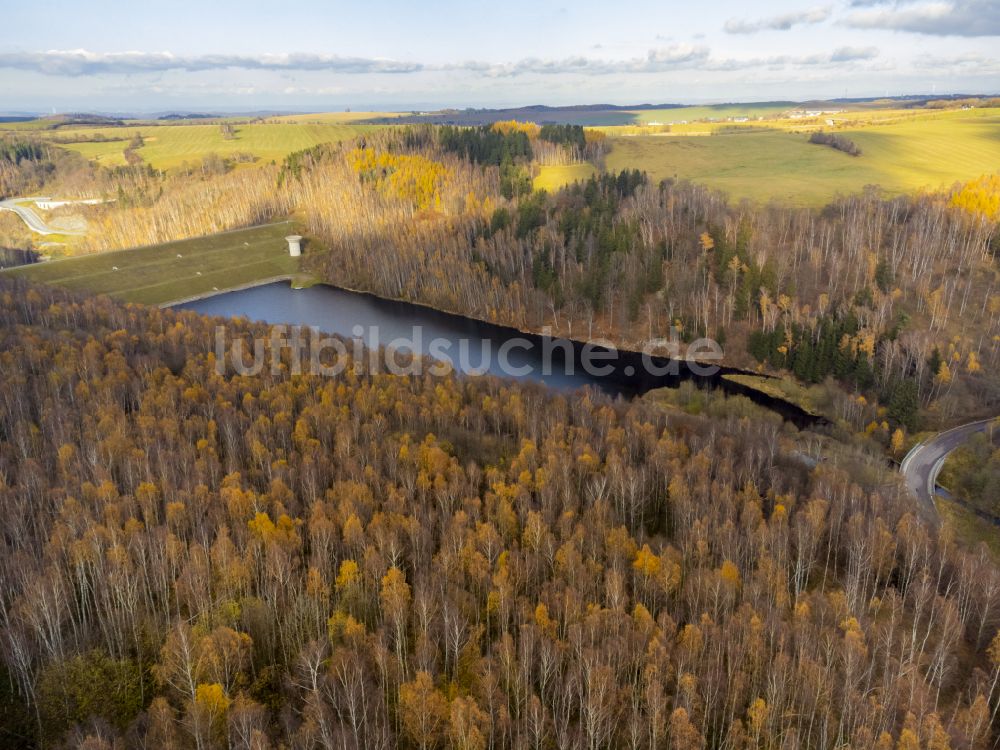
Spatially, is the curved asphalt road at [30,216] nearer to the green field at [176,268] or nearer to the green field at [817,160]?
the green field at [176,268]

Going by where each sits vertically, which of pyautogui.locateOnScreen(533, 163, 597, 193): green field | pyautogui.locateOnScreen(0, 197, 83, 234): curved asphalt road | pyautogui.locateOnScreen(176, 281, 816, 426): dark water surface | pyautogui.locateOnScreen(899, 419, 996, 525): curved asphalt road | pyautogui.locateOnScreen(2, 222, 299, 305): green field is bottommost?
pyautogui.locateOnScreen(899, 419, 996, 525): curved asphalt road

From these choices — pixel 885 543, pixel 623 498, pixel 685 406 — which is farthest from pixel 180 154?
pixel 885 543

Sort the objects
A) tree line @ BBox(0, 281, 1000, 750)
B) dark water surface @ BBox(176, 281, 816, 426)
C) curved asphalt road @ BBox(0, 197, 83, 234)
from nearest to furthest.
→ tree line @ BBox(0, 281, 1000, 750) < dark water surface @ BBox(176, 281, 816, 426) < curved asphalt road @ BBox(0, 197, 83, 234)

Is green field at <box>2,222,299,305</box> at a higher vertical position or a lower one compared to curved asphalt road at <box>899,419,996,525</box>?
higher

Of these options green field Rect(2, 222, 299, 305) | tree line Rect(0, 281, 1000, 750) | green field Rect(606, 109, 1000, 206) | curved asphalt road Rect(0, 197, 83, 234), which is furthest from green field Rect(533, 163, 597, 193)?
curved asphalt road Rect(0, 197, 83, 234)

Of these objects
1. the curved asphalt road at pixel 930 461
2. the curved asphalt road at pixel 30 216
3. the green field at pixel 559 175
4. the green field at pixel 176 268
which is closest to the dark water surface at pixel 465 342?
the green field at pixel 176 268

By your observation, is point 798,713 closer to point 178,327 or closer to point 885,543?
point 885,543

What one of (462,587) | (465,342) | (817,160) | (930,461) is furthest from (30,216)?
(930,461)

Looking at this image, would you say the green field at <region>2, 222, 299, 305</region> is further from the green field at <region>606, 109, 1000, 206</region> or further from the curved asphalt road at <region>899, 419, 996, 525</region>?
the curved asphalt road at <region>899, 419, 996, 525</region>
